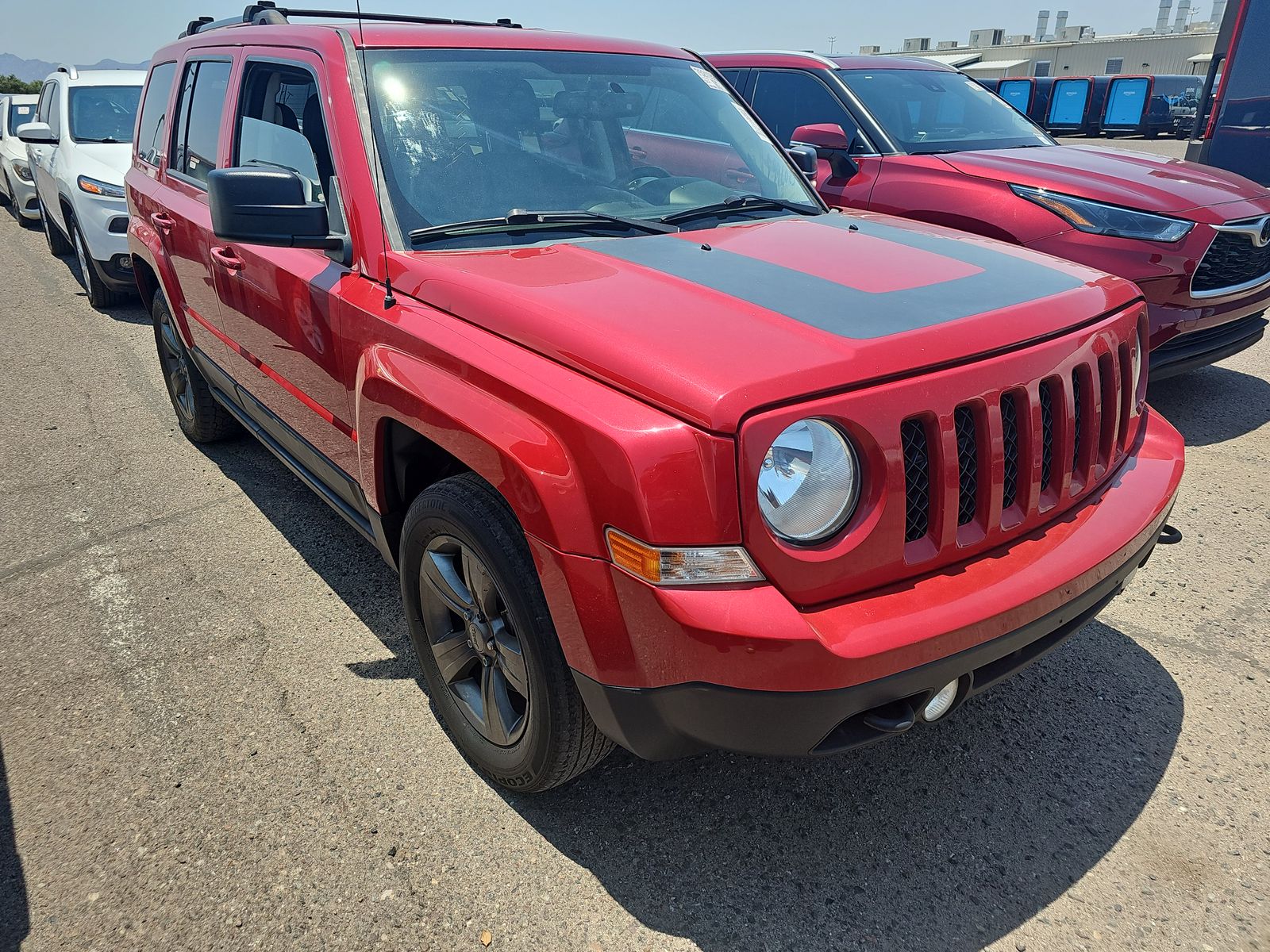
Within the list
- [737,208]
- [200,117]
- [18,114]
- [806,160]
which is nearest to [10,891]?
[737,208]

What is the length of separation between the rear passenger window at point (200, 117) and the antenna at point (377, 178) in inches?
41.3

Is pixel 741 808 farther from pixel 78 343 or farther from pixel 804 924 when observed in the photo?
pixel 78 343

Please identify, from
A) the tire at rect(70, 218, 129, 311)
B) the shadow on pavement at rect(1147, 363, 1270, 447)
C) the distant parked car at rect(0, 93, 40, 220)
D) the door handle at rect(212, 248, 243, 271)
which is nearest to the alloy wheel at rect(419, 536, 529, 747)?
the door handle at rect(212, 248, 243, 271)

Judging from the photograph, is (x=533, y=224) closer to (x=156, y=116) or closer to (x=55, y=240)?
(x=156, y=116)

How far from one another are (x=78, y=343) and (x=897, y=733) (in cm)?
723

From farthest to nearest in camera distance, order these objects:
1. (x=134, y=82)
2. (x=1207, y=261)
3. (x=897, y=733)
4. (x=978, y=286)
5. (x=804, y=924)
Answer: (x=134, y=82), (x=1207, y=261), (x=978, y=286), (x=804, y=924), (x=897, y=733)

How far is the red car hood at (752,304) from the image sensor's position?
1812 mm

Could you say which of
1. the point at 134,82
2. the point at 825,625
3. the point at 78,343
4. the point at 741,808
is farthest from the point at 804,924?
the point at 134,82

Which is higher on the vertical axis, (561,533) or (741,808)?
(561,533)

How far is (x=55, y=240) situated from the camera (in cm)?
1053

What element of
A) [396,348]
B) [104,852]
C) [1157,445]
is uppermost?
[396,348]

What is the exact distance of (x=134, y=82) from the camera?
903 cm

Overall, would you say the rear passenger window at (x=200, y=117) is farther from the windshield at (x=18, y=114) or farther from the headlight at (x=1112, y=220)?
the windshield at (x=18, y=114)

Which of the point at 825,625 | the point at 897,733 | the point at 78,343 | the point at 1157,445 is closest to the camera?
the point at 825,625
